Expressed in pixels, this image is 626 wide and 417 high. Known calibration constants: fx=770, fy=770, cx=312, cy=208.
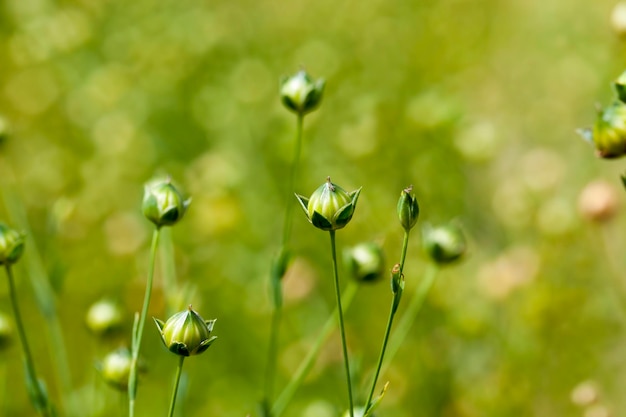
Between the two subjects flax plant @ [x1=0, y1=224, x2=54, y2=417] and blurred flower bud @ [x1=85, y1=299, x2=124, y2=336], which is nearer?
flax plant @ [x1=0, y1=224, x2=54, y2=417]

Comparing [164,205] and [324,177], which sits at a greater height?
[324,177]

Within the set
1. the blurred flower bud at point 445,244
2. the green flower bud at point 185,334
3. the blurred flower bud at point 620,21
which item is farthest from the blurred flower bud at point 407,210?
the blurred flower bud at point 620,21

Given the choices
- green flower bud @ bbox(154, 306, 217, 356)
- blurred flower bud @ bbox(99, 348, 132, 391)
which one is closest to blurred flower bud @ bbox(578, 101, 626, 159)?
green flower bud @ bbox(154, 306, 217, 356)

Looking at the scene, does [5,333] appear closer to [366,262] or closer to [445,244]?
[366,262]

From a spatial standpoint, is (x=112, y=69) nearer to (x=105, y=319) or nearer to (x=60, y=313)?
(x=60, y=313)

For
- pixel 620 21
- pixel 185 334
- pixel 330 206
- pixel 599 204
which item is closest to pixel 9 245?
pixel 185 334

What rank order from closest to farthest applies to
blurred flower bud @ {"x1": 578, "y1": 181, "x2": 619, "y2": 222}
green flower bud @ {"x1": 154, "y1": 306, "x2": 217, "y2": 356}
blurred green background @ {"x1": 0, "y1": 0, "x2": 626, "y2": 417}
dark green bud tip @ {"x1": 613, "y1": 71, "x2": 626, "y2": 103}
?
Answer: green flower bud @ {"x1": 154, "y1": 306, "x2": 217, "y2": 356}
dark green bud tip @ {"x1": 613, "y1": 71, "x2": 626, "y2": 103}
blurred flower bud @ {"x1": 578, "y1": 181, "x2": 619, "y2": 222}
blurred green background @ {"x1": 0, "y1": 0, "x2": 626, "y2": 417}

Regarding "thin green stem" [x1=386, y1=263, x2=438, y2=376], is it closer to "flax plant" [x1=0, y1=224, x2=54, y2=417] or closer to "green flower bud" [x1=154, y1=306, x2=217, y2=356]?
"green flower bud" [x1=154, y1=306, x2=217, y2=356]
